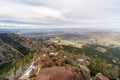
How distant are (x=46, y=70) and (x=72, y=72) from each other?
6074mm

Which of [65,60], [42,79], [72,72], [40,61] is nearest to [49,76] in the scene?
[42,79]

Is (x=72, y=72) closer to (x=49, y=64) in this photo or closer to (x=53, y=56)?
(x=49, y=64)

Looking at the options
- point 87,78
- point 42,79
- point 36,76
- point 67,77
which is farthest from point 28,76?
point 87,78

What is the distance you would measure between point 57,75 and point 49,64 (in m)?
8.34

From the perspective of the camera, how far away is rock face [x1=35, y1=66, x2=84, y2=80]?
47.9m

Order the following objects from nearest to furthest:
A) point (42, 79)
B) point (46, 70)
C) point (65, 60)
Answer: point (42, 79) < point (46, 70) < point (65, 60)

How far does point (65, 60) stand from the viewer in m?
61.8

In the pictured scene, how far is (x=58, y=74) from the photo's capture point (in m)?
48.7

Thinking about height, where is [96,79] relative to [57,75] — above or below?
Answer: below

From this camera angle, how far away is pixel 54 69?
2008 inches

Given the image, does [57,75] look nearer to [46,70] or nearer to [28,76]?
[46,70]

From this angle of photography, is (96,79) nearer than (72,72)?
No

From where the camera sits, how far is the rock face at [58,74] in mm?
47875

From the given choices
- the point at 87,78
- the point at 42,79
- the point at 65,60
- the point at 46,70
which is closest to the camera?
the point at 42,79
